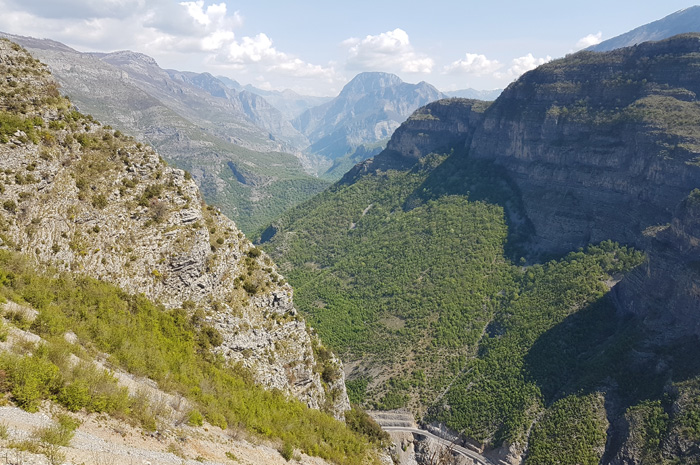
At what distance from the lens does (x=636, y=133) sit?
92625 millimetres

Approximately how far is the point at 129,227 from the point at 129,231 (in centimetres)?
41

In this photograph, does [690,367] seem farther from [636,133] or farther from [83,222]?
[83,222]

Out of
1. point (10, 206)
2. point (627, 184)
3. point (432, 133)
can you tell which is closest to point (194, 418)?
point (10, 206)

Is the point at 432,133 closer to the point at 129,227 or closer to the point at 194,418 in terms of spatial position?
the point at 129,227

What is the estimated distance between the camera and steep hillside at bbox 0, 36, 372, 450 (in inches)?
1206

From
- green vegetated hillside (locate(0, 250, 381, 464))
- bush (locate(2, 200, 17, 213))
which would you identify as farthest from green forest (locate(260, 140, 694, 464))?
bush (locate(2, 200, 17, 213))

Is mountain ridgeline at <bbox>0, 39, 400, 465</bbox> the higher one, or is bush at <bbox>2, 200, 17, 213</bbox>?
bush at <bbox>2, 200, 17, 213</bbox>

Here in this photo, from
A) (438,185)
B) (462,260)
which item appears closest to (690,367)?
(462,260)

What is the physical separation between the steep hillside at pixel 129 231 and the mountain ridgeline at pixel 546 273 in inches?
1567

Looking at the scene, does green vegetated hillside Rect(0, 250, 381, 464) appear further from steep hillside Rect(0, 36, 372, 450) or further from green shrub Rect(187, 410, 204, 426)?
steep hillside Rect(0, 36, 372, 450)

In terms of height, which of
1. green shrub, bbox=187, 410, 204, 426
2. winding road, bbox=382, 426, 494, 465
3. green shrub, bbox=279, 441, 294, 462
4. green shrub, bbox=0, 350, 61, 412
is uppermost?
green shrub, bbox=0, 350, 61, 412

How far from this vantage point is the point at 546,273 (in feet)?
303

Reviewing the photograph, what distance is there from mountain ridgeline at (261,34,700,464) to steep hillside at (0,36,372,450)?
39.8 metres

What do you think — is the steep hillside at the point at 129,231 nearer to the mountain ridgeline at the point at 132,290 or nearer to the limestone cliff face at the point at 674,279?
the mountain ridgeline at the point at 132,290
